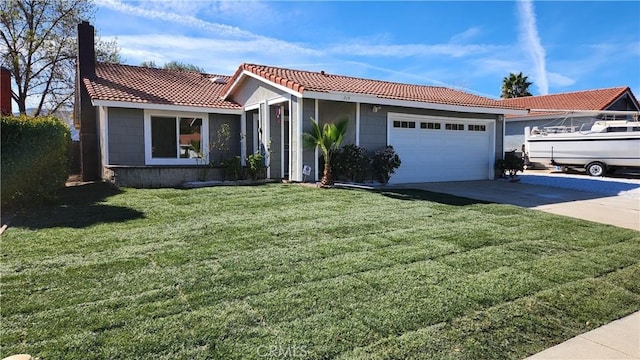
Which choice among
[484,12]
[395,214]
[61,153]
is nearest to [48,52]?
[61,153]

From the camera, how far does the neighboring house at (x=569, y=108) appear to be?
78.3ft

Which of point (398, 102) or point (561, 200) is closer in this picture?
point (561, 200)

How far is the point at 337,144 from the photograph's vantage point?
11.5 meters

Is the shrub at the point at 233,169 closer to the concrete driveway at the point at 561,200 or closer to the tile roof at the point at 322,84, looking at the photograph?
the tile roof at the point at 322,84

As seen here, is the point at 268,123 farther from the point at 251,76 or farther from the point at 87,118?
the point at 87,118

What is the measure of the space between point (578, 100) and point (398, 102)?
19.3 metres

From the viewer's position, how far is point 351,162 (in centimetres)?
1202

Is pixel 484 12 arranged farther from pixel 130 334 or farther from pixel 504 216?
pixel 130 334

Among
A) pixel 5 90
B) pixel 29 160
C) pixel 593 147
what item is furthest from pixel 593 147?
pixel 5 90

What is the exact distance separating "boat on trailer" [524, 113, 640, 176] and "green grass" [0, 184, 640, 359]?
475 inches

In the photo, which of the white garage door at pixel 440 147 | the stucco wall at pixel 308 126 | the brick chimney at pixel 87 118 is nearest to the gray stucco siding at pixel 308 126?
the stucco wall at pixel 308 126

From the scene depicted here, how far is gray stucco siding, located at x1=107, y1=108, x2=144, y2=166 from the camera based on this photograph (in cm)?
1358

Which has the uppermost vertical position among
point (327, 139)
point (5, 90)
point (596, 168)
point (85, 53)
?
point (85, 53)

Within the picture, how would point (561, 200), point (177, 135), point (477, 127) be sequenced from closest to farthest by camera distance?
point (561, 200) < point (177, 135) < point (477, 127)
